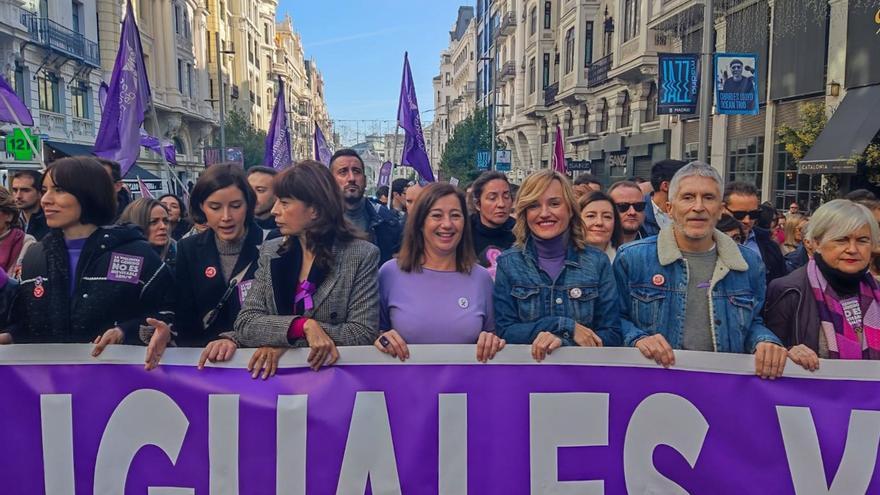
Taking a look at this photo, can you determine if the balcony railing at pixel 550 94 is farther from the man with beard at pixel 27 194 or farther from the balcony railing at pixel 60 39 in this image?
the man with beard at pixel 27 194

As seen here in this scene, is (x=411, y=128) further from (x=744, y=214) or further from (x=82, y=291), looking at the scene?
(x=82, y=291)

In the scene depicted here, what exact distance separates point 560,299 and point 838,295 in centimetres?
119

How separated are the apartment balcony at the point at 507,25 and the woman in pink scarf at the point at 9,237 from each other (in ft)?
141

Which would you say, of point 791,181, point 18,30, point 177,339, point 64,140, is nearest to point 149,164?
point 64,140

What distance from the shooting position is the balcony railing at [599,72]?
27.0m

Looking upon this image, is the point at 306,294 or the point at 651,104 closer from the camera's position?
the point at 306,294

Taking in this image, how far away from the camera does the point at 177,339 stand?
2.98 meters

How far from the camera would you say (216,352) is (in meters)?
2.65

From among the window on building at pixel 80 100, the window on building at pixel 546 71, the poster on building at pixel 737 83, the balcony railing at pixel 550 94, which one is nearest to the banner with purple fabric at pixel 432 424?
the poster on building at pixel 737 83

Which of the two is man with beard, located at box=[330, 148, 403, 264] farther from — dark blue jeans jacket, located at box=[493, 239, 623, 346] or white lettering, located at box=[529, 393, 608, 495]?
white lettering, located at box=[529, 393, 608, 495]

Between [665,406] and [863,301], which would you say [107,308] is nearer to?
[665,406]

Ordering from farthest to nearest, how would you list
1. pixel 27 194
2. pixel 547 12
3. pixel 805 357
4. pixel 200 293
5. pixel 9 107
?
pixel 547 12, pixel 9 107, pixel 27 194, pixel 200 293, pixel 805 357

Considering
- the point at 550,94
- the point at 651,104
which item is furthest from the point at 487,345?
the point at 550,94

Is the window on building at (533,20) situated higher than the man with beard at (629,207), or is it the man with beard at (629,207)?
the window on building at (533,20)
